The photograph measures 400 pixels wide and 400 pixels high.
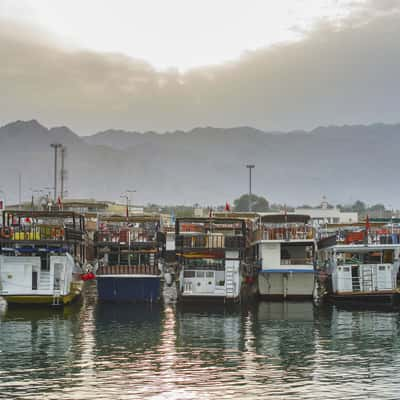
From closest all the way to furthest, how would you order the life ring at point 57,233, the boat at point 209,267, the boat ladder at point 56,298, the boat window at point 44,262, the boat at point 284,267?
the boat ladder at point 56,298 < the life ring at point 57,233 < the boat window at point 44,262 < the boat at point 209,267 < the boat at point 284,267

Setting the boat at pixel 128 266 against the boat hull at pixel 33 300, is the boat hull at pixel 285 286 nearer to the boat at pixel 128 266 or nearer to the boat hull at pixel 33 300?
the boat at pixel 128 266

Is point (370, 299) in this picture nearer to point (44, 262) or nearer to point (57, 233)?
point (57, 233)

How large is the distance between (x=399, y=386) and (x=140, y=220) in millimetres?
34811

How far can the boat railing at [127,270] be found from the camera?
5491cm

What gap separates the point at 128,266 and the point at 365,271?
1880 centimetres

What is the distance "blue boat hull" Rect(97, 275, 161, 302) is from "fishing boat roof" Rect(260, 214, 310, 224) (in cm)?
1219

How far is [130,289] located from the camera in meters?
55.6

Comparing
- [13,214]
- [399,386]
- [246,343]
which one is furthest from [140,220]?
[399,386]

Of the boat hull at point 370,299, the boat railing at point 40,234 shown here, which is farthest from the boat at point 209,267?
the boat railing at point 40,234

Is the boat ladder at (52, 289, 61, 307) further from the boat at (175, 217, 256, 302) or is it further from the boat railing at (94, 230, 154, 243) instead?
the boat at (175, 217, 256, 302)

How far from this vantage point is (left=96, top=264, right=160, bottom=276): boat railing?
5491cm

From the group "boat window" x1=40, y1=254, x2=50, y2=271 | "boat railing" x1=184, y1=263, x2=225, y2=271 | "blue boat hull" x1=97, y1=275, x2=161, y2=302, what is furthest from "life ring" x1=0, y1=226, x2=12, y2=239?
"boat railing" x1=184, y1=263, x2=225, y2=271

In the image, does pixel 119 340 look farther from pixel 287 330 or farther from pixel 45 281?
pixel 45 281

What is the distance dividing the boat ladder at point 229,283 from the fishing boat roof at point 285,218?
356 inches
